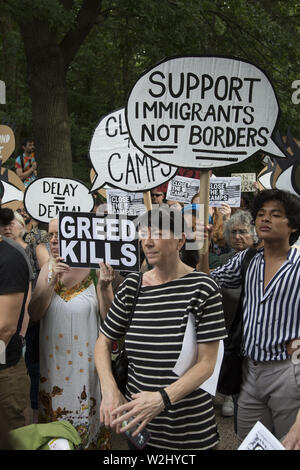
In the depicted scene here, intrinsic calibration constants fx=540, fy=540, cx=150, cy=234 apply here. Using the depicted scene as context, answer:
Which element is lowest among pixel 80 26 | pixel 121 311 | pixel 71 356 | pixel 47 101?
pixel 71 356

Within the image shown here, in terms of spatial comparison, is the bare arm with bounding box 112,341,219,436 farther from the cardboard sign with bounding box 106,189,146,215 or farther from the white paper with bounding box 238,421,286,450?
the cardboard sign with bounding box 106,189,146,215

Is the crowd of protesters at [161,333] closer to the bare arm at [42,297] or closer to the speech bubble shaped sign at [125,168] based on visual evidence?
the bare arm at [42,297]

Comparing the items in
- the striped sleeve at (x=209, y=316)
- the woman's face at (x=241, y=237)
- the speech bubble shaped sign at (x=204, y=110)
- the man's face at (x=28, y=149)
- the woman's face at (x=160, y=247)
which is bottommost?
the striped sleeve at (x=209, y=316)

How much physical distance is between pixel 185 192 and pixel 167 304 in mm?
4666

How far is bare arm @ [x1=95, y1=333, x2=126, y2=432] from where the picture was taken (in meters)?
2.13

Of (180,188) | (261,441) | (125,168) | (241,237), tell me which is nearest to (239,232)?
(241,237)

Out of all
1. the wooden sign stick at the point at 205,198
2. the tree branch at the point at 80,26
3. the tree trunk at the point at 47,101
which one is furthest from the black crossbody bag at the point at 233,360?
the tree branch at the point at 80,26

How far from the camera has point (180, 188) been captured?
6797 mm

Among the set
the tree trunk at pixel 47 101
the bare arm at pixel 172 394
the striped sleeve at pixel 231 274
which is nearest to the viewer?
the bare arm at pixel 172 394

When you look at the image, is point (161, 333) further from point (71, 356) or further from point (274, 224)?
point (71, 356)

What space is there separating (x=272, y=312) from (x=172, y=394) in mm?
722

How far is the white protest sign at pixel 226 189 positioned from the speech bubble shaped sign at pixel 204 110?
3.25 metres

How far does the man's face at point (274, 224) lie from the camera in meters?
2.66

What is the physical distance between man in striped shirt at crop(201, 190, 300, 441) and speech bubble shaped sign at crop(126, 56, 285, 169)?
413mm
